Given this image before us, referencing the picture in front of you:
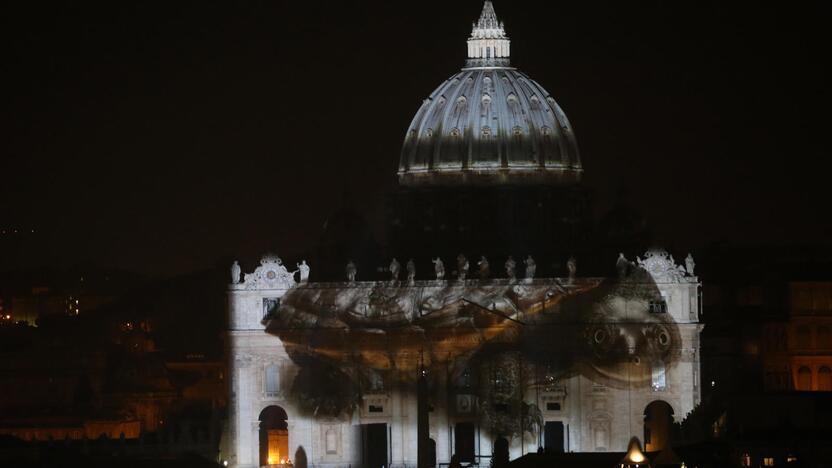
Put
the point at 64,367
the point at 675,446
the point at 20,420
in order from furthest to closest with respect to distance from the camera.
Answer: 1. the point at 64,367
2. the point at 20,420
3. the point at 675,446

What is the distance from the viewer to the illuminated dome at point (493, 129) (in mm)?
168375

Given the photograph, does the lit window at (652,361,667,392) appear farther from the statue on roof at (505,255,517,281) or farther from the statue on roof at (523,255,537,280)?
the statue on roof at (505,255,517,281)

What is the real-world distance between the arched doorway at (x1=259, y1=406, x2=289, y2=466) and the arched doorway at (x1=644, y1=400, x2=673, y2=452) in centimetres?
1363

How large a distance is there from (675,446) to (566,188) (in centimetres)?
3816

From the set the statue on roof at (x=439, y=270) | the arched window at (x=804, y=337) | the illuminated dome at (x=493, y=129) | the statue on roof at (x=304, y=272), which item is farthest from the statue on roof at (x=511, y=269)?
the arched window at (x=804, y=337)

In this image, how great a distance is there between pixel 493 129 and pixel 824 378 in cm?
1693

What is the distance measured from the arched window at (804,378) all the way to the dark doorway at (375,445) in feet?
67.1

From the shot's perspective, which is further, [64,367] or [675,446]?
[64,367]

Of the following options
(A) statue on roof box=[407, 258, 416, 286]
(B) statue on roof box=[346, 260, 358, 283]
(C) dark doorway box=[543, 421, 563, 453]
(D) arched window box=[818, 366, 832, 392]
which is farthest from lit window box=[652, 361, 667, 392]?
(D) arched window box=[818, 366, 832, 392]

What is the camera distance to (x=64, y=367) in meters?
184

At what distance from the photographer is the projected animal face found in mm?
150750

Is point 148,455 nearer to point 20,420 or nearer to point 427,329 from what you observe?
point 427,329

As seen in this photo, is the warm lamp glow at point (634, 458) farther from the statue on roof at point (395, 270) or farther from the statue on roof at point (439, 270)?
the statue on roof at point (395, 270)

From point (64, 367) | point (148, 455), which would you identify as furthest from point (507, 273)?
point (64, 367)
